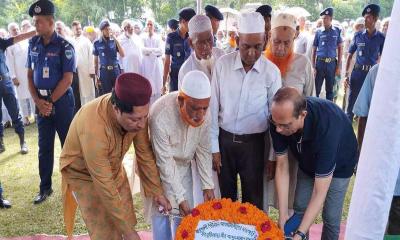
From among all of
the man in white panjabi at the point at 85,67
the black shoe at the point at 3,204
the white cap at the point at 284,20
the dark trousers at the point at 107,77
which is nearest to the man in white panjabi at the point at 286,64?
the white cap at the point at 284,20

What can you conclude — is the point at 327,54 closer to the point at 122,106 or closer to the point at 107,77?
the point at 107,77

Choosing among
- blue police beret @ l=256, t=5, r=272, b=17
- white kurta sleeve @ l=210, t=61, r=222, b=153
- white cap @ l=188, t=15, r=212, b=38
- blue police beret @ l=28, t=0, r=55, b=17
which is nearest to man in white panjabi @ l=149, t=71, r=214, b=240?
white kurta sleeve @ l=210, t=61, r=222, b=153

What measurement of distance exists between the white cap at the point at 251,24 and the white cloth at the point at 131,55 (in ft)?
18.7

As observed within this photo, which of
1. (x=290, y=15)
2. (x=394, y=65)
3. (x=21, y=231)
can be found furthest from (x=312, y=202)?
(x=21, y=231)

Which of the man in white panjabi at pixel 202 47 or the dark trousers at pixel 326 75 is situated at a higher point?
the man in white panjabi at pixel 202 47

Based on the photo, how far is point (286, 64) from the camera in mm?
2725

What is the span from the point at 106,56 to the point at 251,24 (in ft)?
16.1

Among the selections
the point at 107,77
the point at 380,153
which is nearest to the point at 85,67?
the point at 107,77

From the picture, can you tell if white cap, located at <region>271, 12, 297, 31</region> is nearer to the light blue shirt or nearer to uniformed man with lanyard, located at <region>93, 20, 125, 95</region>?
the light blue shirt

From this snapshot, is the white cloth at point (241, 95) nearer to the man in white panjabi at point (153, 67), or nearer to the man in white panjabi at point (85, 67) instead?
the man in white panjabi at point (153, 67)

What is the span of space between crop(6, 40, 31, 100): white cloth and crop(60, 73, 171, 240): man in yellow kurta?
5480 mm

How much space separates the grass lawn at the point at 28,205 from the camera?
11.1ft

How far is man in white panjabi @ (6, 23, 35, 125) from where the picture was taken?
6.98m

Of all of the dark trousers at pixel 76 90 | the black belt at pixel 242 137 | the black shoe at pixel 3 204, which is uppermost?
the black belt at pixel 242 137
